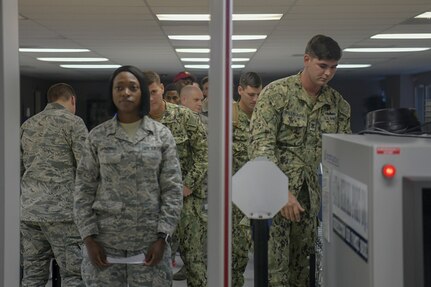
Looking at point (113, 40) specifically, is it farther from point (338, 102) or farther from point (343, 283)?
point (343, 283)

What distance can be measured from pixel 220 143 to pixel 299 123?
1.32 meters

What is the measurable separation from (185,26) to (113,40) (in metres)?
1.81

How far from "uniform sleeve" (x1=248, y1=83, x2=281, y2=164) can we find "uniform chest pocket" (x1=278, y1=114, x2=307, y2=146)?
0.04 metres

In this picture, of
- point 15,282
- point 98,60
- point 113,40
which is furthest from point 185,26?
point 15,282

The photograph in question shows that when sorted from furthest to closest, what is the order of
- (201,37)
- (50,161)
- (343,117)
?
(201,37)
(50,161)
(343,117)

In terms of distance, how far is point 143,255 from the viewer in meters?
2.36

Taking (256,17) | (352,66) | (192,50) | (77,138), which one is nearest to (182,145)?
(77,138)

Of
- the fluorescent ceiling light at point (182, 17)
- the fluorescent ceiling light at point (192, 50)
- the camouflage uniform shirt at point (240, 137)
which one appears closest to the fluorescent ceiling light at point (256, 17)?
the fluorescent ceiling light at point (182, 17)

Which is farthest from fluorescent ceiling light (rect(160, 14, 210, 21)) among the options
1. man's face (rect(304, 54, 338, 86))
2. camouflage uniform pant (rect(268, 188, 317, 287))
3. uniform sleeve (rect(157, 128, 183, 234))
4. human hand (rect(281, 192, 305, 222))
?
human hand (rect(281, 192, 305, 222))

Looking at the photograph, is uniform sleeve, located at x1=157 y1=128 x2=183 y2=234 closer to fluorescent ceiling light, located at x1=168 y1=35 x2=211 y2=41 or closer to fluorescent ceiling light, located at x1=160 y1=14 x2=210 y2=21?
fluorescent ceiling light, located at x1=160 y1=14 x2=210 y2=21

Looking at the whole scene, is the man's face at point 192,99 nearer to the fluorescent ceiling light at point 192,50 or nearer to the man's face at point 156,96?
the man's face at point 156,96

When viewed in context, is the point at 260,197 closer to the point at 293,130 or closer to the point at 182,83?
the point at 293,130

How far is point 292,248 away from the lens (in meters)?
2.72

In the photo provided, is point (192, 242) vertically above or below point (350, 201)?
below
